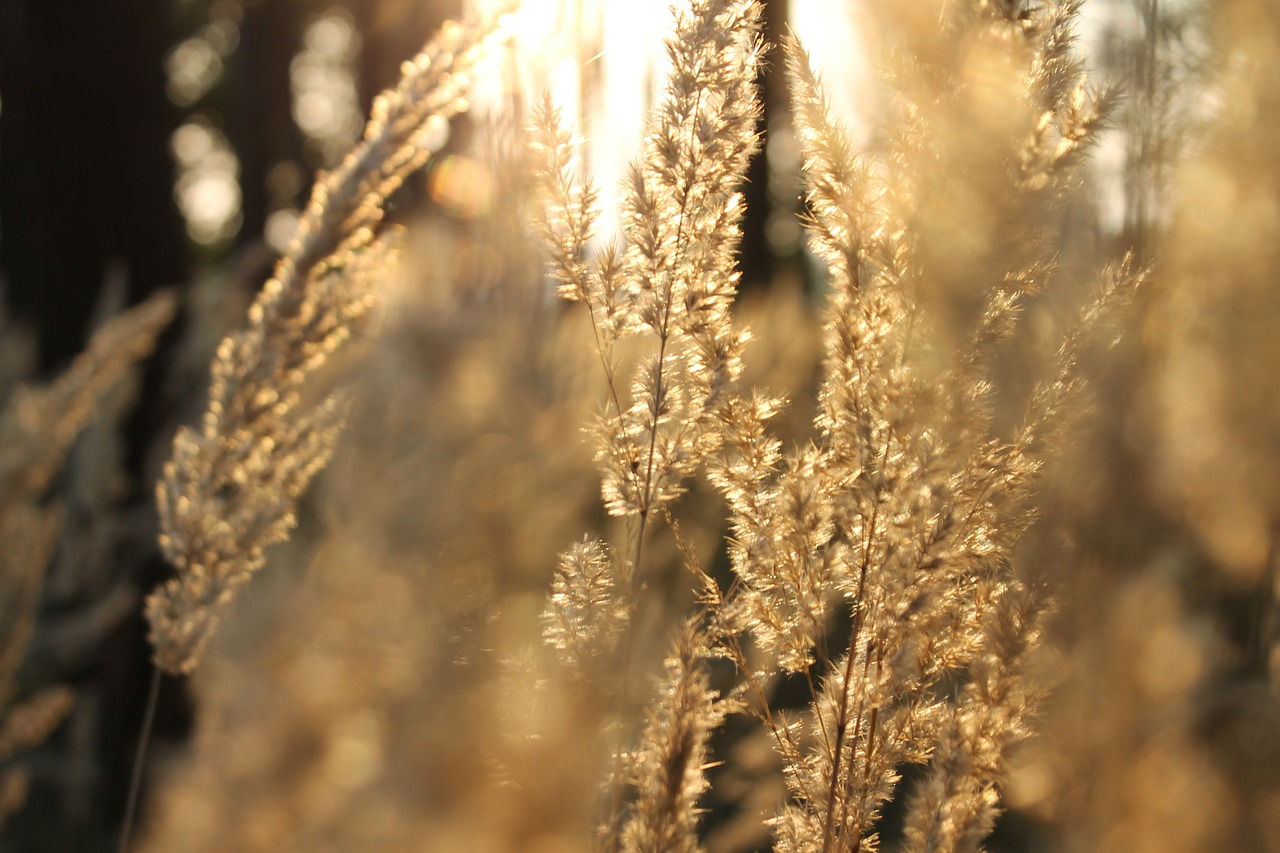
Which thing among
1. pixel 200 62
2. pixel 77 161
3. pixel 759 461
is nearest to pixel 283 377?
pixel 759 461

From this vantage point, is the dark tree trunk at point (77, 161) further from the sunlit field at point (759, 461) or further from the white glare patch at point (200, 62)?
the white glare patch at point (200, 62)

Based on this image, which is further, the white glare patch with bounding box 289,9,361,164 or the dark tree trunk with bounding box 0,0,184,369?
the white glare patch with bounding box 289,9,361,164

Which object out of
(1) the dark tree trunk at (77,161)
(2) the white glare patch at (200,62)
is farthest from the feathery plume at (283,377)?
(2) the white glare patch at (200,62)

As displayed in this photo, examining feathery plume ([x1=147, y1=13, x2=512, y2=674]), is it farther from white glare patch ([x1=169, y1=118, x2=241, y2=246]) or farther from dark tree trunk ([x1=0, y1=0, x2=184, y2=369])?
white glare patch ([x1=169, y1=118, x2=241, y2=246])

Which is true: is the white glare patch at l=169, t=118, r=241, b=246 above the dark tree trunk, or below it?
above

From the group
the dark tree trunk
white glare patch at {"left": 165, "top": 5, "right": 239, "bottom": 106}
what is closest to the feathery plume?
the dark tree trunk

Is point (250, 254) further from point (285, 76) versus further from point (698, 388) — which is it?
point (285, 76)

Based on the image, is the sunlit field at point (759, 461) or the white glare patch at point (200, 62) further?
the white glare patch at point (200, 62)

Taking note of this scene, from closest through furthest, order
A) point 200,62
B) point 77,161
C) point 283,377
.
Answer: point 283,377 < point 77,161 < point 200,62

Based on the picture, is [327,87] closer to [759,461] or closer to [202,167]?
[202,167]
